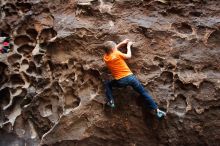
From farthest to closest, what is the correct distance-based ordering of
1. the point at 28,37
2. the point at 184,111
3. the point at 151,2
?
the point at 28,37 → the point at 151,2 → the point at 184,111

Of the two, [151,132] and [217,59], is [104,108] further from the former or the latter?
[217,59]

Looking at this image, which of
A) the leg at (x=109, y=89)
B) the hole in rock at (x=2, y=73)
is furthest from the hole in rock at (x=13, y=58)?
the leg at (x=109, y=89)

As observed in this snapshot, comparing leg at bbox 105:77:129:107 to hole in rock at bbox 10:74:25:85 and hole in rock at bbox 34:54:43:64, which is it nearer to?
hole in rock at bbox 34:54:43:64

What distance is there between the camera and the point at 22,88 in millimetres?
6707

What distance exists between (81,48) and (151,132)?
1609 millimetres

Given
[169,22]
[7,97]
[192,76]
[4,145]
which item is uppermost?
[169,22]

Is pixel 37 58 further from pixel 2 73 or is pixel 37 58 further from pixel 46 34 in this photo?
pixel 2 73

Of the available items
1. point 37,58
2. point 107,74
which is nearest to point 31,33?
point 37,58

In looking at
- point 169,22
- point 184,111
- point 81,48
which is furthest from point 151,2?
point 184,111

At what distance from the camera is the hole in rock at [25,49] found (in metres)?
6.86

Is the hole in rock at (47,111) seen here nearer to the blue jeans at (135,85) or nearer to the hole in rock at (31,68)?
the hole in rock at (31,68)

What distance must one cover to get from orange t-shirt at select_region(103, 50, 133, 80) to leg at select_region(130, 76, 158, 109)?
0.46 feet

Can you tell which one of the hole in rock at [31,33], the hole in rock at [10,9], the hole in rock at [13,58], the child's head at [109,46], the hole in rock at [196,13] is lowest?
the hole in rock at [13,58]

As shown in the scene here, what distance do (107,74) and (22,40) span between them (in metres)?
1.58
